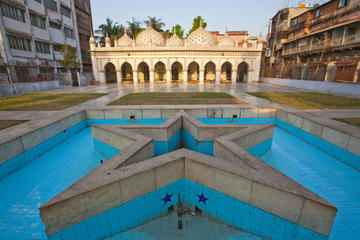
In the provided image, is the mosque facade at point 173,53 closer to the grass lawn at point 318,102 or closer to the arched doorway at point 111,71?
the arched doorway at point 111,71

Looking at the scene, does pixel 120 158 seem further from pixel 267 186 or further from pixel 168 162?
pixel 267 186

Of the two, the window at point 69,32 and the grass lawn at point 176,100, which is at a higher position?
the window at point 69,32

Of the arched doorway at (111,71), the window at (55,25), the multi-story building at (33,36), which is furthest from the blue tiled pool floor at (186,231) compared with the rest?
the arched doorway at (111,71)

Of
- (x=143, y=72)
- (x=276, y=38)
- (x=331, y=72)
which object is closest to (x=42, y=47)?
(x=143, y=72)

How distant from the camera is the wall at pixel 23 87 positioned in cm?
1565

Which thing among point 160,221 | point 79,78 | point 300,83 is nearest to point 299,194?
point 160,221

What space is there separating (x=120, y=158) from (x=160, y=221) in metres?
1.55

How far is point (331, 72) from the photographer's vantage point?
2209cm

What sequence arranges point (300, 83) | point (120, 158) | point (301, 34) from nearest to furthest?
point (120, 158)
point (300, 83)
point (301, 34)

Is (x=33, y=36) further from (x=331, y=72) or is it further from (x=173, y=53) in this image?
(x=331, y=72)

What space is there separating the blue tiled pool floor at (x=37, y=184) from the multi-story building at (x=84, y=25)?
3355cm

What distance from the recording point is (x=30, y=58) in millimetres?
22469

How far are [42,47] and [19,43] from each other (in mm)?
3660

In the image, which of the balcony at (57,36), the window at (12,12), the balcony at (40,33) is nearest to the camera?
the window at (12,12)
